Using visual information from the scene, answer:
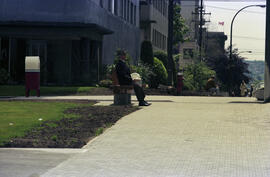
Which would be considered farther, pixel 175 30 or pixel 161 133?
pixel 175 30

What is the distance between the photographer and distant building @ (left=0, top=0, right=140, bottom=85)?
3366 centimetres

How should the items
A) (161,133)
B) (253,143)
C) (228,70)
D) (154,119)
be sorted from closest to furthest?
(253,143) < (161,133) < (154,119) < (228,70)

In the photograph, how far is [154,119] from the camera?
15.7 metres

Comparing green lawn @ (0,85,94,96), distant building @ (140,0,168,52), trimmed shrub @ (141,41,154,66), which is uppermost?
distant building @ (140,0,168,52)

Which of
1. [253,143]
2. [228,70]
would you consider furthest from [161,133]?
[228,70]

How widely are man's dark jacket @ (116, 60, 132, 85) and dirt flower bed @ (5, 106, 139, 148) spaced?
1.18 meters

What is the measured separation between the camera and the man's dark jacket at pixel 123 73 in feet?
62.4


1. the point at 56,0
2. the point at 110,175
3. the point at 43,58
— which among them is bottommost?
the point at 110,175

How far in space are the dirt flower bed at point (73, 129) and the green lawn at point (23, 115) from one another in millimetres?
271

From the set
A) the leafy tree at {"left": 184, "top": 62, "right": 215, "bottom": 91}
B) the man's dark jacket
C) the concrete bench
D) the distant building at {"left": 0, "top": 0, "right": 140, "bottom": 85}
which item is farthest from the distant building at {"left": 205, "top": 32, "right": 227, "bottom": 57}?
the man's dark jacket

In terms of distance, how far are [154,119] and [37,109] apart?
3.99 meters

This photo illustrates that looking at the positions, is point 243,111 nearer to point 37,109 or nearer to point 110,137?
point 37,109

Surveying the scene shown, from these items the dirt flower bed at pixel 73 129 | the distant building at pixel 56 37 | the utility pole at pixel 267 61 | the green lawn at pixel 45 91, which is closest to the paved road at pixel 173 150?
the dirt flower bed at pixel 73 129

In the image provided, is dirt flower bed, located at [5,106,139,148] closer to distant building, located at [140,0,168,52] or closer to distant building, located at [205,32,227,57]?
distant building, located at [140,0,168,52]
